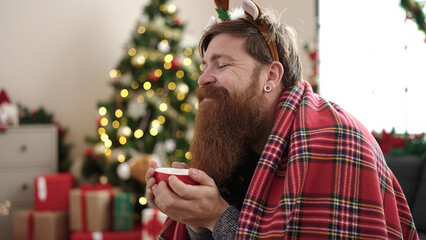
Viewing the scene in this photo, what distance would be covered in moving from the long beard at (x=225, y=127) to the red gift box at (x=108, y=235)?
233cm

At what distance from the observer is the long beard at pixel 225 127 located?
116 centimetres

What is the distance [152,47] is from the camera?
3729 mm

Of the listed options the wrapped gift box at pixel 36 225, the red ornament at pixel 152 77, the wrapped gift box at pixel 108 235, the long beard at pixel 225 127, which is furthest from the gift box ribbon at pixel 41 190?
the long beard at pixel 225 127

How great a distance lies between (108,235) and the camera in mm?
3307

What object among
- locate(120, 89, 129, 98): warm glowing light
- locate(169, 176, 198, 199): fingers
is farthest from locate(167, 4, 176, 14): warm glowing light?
locate(169, 176, 198, 199): fingers

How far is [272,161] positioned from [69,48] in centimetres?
374

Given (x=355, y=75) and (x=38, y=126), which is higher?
(x=355, y=75)

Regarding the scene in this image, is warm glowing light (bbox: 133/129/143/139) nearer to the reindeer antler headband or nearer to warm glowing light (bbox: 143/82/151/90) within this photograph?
warm glowing light (bbox: 143/82/151/90)

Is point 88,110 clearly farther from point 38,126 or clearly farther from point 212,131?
point 212,131

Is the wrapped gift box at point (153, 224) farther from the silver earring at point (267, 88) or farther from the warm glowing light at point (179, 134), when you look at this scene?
the silver earring at point (267, 88)

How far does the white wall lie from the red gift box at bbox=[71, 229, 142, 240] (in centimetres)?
121

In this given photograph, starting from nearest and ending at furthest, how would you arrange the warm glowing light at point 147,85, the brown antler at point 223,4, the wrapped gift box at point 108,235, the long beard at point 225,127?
the long beard at point 225,127, the brown antler at point 223,4, the wrapped gift box at point 108,235, the warm glowing light at point 147,85

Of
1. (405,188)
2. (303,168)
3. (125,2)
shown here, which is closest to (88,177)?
(125,2)

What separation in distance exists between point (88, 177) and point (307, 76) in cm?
232
